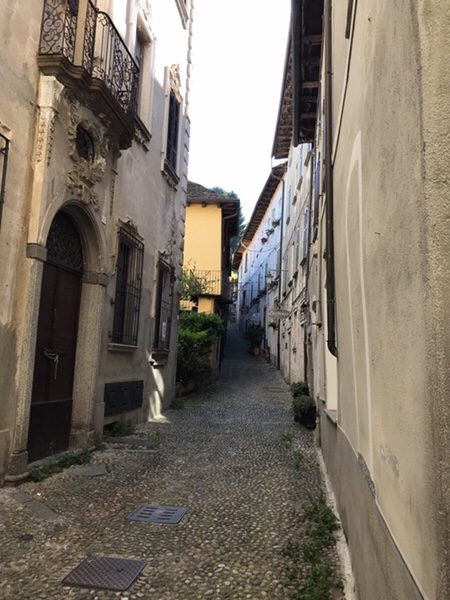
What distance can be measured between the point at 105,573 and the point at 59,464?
2888mm

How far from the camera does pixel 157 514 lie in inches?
185

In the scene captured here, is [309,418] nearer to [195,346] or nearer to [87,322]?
[87,322]

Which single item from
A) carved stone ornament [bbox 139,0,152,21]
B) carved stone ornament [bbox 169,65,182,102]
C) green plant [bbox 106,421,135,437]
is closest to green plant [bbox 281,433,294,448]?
green plant [bbox 106,421,135,437]

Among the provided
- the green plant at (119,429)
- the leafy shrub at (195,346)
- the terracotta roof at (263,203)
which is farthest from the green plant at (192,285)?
the green plant at (119,429)

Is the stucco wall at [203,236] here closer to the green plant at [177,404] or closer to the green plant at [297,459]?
the green plant at [177,404]

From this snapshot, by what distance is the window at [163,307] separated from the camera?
34.6 feet

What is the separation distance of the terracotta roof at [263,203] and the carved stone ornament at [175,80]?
11.1 m

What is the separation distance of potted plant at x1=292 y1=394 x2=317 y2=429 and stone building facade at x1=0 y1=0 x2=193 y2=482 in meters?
2.93

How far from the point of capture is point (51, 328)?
6.61 meters

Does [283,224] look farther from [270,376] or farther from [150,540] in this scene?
[150,540]

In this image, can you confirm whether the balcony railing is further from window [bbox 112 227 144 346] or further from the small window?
the small window

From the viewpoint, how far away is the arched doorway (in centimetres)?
625

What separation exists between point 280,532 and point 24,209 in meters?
4.22

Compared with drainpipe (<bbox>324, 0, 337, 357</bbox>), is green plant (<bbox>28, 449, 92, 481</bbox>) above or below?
below
